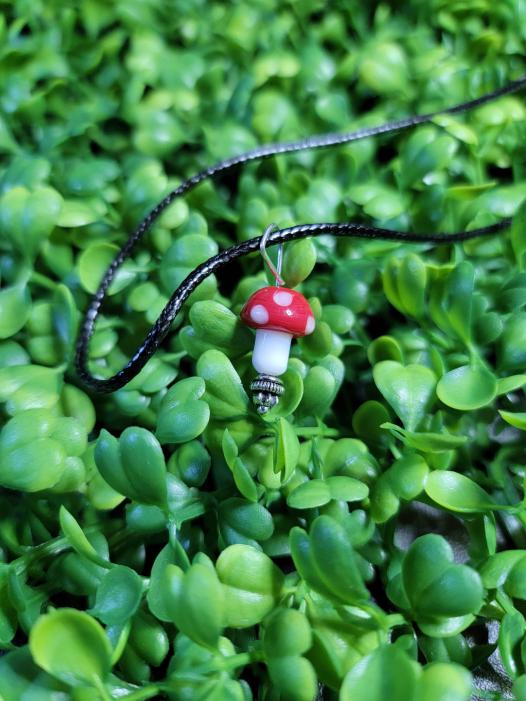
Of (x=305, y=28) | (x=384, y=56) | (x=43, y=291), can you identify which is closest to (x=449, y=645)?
(x=43, y=291)

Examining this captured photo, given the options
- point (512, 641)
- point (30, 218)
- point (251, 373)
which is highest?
point (30, 218)

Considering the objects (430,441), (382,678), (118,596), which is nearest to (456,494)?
(430,441)

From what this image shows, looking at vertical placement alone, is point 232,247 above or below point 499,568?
above

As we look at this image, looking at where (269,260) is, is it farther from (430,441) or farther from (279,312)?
(430,441)

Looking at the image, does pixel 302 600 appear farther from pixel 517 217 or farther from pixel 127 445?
pixel 517 217

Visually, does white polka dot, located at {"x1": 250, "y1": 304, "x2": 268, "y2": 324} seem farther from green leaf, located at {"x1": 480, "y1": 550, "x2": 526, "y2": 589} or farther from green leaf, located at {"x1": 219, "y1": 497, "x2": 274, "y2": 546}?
green leaf, located at {"x1": 480, "y1": 550, "x2": 526, "y2": 589}

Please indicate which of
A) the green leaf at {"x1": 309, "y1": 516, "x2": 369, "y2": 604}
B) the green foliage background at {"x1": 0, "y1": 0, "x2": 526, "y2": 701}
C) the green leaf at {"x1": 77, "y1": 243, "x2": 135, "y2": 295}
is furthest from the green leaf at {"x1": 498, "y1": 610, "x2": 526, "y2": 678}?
the green leaf at {"x1": 77, "y1": 243, "x2": 135, "y2": 295}
